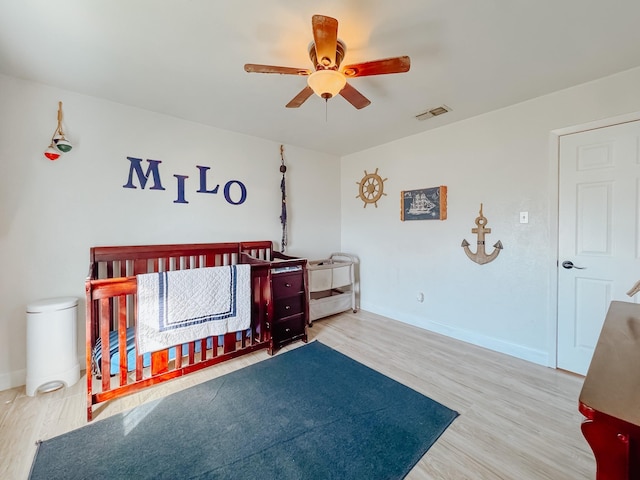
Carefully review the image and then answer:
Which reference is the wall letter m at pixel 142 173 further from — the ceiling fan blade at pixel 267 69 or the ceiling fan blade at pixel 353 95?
the ceiling fan blade at pixel 353 95

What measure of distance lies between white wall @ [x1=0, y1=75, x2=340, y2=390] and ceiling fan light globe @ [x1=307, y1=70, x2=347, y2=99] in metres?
1.89

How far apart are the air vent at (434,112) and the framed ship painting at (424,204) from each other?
0.77 m

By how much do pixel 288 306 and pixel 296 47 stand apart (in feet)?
7.20

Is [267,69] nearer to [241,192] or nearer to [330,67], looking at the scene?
[330,67]

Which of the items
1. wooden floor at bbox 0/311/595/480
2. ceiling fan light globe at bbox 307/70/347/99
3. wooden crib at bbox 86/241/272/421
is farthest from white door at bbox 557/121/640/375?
wooden crib at bbox 86/241/272/421

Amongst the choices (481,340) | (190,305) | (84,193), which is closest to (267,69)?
(190,305)

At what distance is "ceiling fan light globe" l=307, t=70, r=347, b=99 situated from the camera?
4.99 ft

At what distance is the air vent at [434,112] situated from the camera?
2582 millimetres

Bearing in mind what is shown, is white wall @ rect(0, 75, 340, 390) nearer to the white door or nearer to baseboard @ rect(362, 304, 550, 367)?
baseboard @ rect(362, 304, 550, 367)

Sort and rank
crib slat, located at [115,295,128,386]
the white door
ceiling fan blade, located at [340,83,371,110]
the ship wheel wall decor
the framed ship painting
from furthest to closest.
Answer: the ship wheel wall decor → the framed ship painting → the white door → crib slat, located at [115,295,128,386] → ceiling fan blade, located at [340,83,371,110]

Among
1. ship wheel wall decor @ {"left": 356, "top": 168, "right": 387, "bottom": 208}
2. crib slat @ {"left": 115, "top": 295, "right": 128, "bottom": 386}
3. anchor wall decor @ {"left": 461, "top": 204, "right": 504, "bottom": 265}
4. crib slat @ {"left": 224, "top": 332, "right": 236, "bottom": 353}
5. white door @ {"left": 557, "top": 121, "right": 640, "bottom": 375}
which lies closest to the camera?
crib slat @ {"left": 115, "top": 295, "right": 128, "bottom": 386}

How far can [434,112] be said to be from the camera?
8.77 ft

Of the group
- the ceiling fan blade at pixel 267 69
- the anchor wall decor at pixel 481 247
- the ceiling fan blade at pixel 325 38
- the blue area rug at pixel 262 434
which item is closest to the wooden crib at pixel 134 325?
the blue area rug at pixel 262 434

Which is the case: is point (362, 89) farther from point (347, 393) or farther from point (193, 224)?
point (347, 393)
